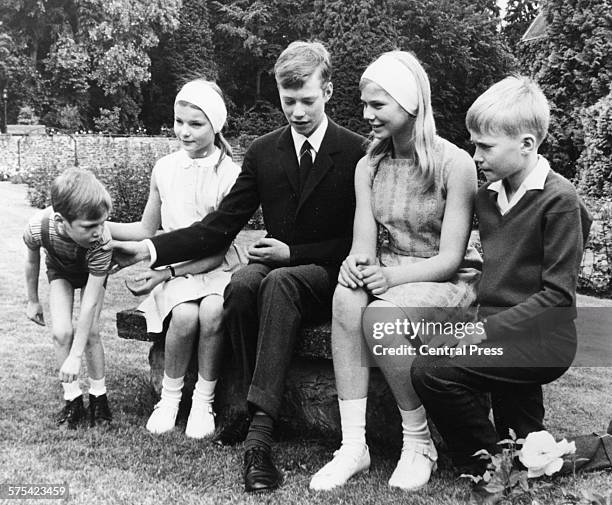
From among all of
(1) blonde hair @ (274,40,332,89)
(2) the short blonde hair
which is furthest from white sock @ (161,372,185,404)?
(2) the short blonde hair

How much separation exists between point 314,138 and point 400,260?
2.56ft

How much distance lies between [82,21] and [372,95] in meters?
33.9

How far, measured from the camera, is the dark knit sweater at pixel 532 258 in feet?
9.30

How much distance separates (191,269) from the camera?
3807 mm

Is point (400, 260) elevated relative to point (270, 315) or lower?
elevated

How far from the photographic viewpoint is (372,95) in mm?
3289

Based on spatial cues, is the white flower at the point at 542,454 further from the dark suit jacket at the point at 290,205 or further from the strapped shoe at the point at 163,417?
the strapped shoe at the point at 163,417

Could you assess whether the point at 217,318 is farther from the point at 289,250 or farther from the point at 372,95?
the point at 372,95

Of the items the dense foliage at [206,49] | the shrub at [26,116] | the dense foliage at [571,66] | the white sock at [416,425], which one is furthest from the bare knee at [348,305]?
the shrub at [26,116]

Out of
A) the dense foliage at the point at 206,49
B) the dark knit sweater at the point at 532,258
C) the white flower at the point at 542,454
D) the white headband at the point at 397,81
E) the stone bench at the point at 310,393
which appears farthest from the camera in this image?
the dense foliage at the point at 206,49

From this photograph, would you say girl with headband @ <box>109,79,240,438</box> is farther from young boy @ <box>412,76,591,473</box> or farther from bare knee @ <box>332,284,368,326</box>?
young boy @ <box>412,76,591,473</box>

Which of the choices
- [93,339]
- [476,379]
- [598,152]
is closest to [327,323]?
[476,379]

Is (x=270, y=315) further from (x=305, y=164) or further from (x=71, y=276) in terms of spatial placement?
(x=71, y=276)

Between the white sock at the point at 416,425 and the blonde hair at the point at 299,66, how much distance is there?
156 cm
